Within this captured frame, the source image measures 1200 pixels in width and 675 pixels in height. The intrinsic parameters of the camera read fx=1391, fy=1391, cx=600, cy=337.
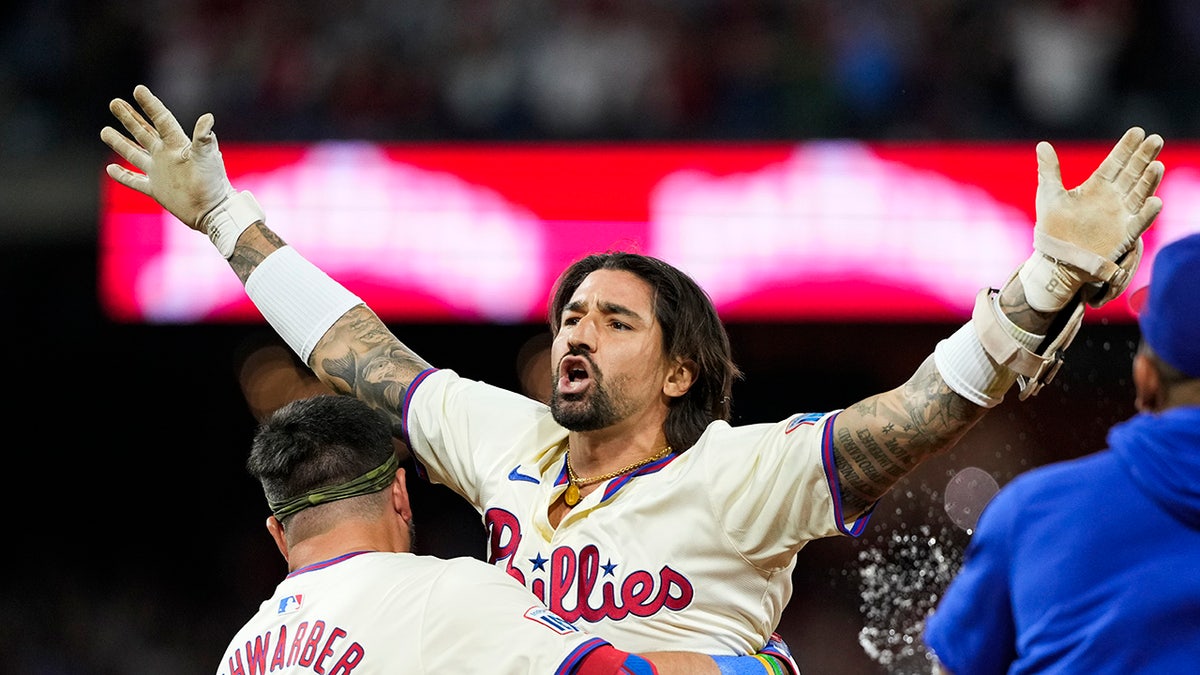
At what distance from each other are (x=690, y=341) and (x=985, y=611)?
162cm

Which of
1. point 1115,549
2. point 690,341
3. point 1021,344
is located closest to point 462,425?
point 690,341

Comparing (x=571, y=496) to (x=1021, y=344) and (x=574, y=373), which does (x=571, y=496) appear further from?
(x=1021, y=344)

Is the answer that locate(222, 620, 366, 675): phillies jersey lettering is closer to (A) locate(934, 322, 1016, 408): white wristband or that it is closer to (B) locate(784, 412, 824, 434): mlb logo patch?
(B) locate(784, 412, 824, 434): mlb logo patch

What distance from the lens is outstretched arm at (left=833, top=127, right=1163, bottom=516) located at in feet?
8.61

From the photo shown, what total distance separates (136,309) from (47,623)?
119 inches

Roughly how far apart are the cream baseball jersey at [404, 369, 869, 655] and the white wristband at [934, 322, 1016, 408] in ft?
0.99

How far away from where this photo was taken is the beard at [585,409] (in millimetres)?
3412

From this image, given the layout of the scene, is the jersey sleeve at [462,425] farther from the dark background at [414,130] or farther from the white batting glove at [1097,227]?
the dark background at [414,130]

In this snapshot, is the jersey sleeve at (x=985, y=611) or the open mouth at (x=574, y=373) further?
the open mouth at (x=574, y=373)

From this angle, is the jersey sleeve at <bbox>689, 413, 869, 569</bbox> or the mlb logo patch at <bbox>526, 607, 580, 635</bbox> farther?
the jersey sleeve at <bbox>689, 413, 869, 569</bbox>

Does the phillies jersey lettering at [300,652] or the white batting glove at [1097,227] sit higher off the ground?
the white batting glove at [1097,227]

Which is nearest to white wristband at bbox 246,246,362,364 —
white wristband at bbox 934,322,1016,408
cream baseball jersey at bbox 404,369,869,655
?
cream baseball jersey at bbox 404,369,869,655

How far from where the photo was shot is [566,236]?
8070mm

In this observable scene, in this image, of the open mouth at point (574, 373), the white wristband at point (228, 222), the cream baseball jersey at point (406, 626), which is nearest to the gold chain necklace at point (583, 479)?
the open mouth at point (574, 373)
